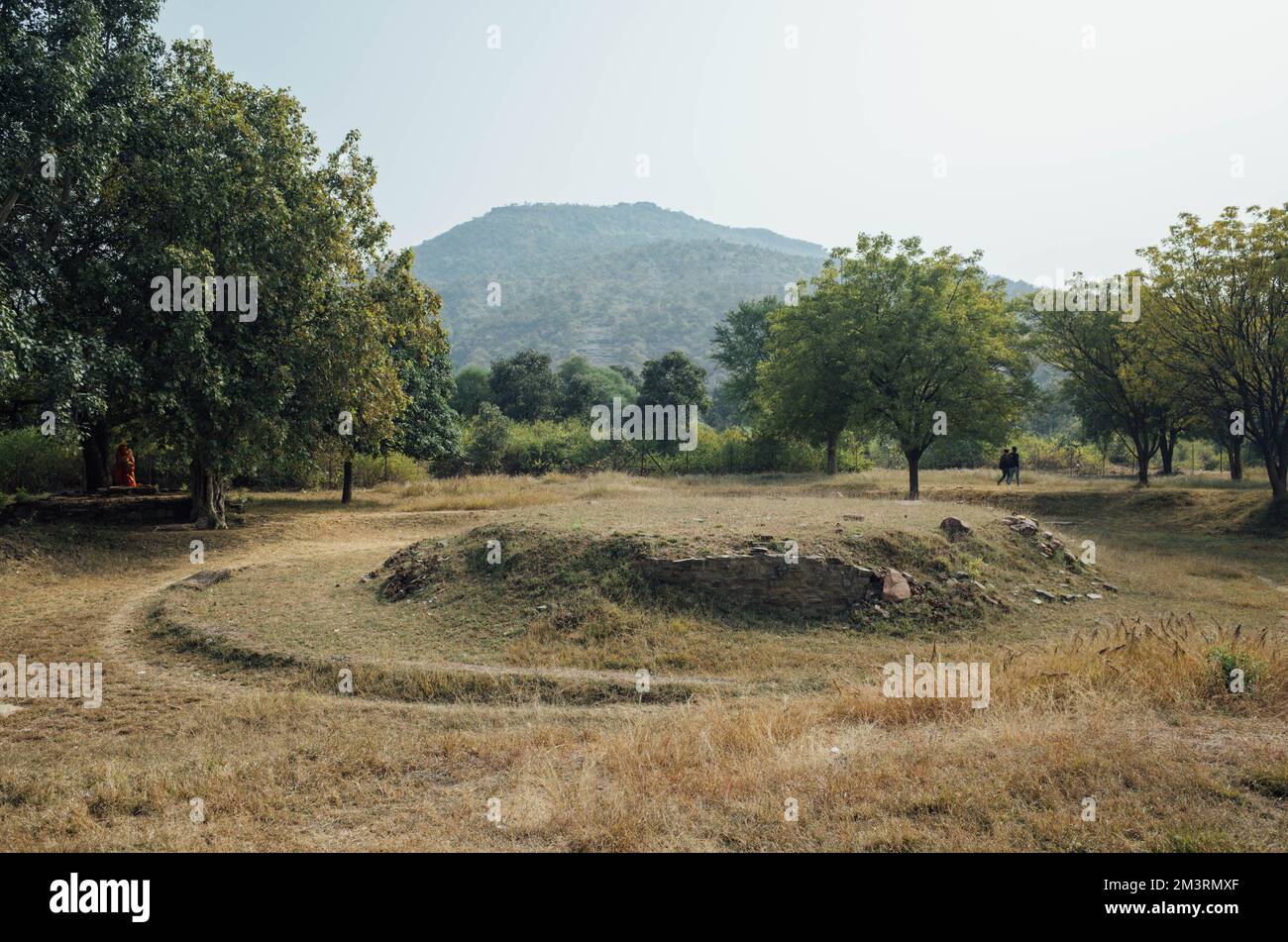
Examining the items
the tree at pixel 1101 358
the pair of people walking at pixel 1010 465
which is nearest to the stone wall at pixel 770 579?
the pair of people walking at pixel 1010 465

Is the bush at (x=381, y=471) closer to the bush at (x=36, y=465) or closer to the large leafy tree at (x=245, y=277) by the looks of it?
the bush at (x=36, y=465)

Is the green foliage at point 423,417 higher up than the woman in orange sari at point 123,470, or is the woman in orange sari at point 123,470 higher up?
the green foliage at point 423,417

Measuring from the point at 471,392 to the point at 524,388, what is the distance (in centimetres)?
1435

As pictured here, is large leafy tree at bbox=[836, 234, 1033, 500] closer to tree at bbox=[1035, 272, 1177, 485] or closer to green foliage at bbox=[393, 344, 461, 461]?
tree at bbox=[1035, 272, 1177, 485]

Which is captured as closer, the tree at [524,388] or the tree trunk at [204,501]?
the tree trunk at [204,501]

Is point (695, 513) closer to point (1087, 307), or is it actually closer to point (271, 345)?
point (271, 345)

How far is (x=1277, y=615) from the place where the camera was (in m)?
12.8

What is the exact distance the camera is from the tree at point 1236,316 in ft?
77.8

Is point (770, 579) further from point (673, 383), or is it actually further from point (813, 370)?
point (673, 383)

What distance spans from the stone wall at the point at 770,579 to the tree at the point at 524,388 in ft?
182

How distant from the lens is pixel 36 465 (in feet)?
88.6

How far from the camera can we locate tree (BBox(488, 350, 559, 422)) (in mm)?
67188
